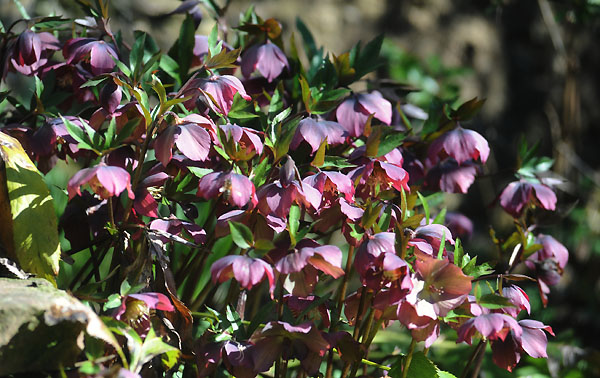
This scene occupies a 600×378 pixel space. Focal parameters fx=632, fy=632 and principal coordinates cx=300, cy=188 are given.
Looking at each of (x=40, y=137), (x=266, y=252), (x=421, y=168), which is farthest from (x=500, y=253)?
(x=40, y=137)

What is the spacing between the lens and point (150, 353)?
655mm

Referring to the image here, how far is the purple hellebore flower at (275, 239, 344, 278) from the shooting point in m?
0.68

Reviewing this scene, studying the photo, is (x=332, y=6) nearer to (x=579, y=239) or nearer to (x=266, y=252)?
(x=579, y=239)

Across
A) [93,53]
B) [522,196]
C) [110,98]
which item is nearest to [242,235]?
[110,98]

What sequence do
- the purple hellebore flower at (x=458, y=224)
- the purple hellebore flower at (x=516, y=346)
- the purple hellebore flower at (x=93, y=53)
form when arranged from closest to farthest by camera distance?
the purple hellebore flower at (x=516, y=346) → the purple hellebore flower at (x=93, y=53) → the purple hellebore flower at (x=458, y=224)

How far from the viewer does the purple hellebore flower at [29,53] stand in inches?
36.3

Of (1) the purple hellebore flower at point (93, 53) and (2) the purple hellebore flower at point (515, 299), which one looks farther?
(1) the purple hellebore flower at point (93, 53)

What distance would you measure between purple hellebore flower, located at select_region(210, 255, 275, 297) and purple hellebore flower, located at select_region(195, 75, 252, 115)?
0.21 meters

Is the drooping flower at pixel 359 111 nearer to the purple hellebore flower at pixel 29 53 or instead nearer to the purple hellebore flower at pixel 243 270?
the purple hellebore flower at pixel 243 270

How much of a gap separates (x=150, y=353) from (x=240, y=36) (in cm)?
67

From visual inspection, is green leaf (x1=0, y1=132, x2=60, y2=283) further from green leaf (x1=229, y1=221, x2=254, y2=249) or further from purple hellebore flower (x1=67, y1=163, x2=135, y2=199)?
green leaf (x1=229, y1=221, x2=254, y2=249)

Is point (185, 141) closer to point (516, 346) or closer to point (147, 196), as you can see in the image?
point (147, 196)

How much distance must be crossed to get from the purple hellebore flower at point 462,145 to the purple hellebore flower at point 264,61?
0.92 ft

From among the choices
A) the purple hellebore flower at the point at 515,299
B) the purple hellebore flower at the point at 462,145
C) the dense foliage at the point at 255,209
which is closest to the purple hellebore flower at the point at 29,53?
the dense foliage at the point at 255,209
